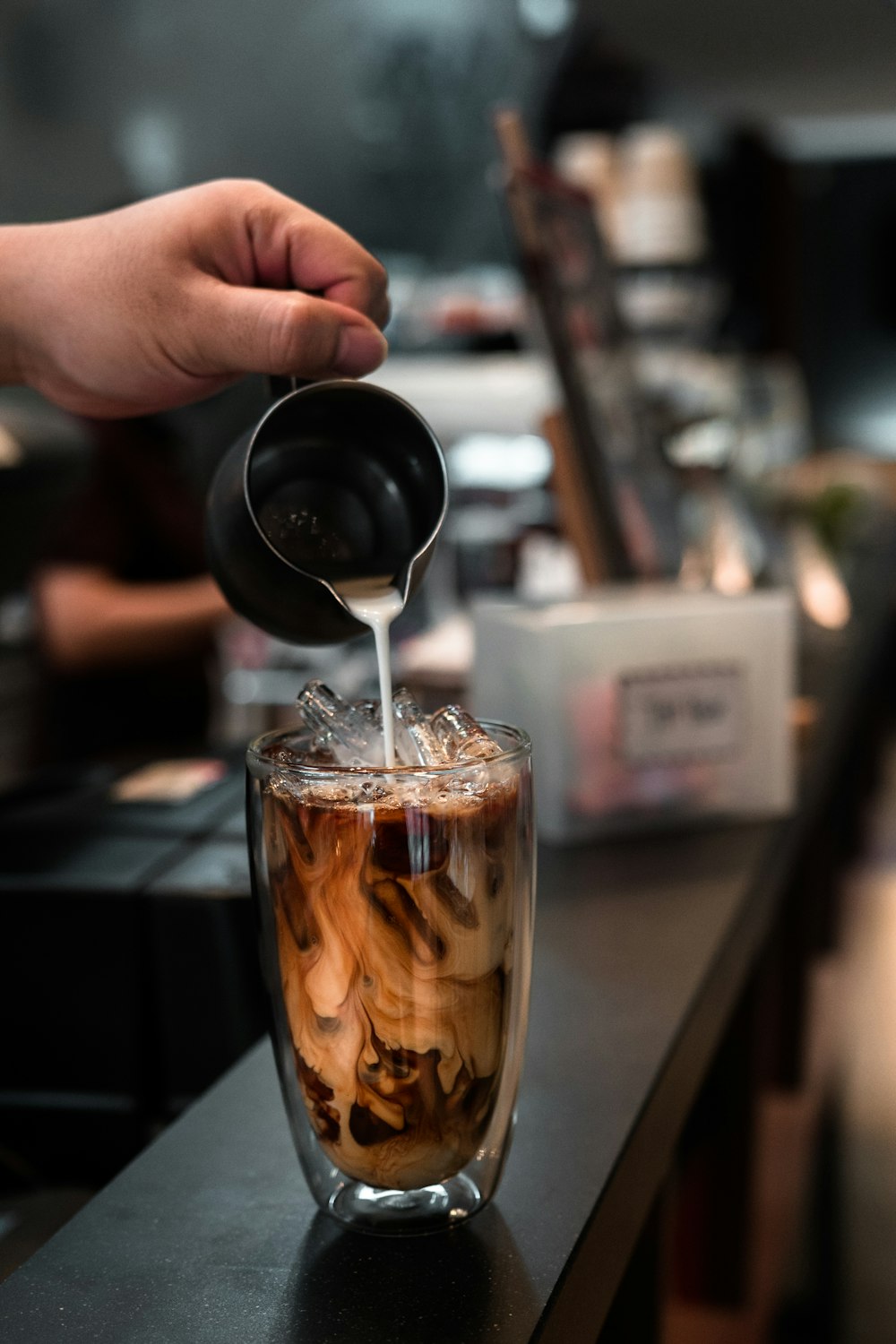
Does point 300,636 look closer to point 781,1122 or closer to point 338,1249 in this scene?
point 338,1249

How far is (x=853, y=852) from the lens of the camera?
3.67m

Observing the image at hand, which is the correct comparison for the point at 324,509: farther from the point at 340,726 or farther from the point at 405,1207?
the point at 405,1207

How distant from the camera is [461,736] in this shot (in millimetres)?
661

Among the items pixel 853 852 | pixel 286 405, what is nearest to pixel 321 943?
pixel 286 405

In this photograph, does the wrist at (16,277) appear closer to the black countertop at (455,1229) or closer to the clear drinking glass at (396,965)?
the clear drinking glass at (396,965)

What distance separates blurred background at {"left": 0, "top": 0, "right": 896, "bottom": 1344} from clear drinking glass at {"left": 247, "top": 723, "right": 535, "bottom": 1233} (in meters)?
0.30

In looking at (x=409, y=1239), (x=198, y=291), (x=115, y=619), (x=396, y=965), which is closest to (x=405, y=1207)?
(x=409, y=1239)

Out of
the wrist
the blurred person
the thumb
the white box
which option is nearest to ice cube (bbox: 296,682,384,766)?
the thumb

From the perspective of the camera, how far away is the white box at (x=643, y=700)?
1193 millimetres

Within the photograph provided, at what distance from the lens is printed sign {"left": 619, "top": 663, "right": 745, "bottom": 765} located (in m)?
1.21

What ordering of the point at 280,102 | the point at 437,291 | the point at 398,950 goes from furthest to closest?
1. the point at 437,291
2. the point at 280,102
3. the point at 398,950

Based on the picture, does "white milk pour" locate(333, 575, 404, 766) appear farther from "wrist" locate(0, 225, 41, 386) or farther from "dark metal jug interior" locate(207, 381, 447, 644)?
"wrist" locate(0, 225, 41, 386)

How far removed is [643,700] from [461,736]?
0.58m

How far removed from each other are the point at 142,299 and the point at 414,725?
28 cm
